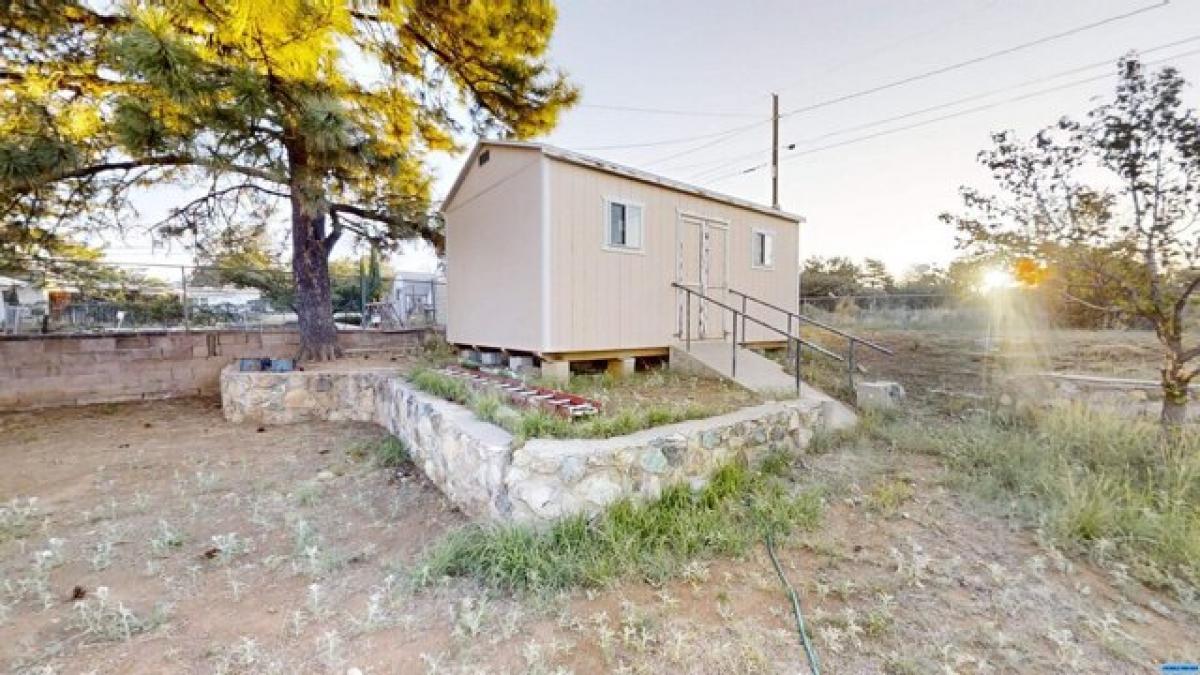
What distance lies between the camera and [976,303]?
12.4 m

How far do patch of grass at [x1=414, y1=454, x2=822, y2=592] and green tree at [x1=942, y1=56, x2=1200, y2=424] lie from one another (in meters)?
3.67

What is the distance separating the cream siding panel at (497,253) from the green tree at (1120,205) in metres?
5.00

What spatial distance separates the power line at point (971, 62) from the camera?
7047mm

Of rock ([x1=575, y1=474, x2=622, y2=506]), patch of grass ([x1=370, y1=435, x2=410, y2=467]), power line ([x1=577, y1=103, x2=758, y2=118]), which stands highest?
power line ([x1=577, y1=103, x2=758, y2=118])

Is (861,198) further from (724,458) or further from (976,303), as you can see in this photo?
(724,458)

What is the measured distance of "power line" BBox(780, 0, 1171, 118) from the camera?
7.05 meters

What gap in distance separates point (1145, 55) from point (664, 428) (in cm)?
554

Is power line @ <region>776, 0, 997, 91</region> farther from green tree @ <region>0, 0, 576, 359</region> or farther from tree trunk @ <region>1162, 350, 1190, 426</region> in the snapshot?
tree trunk @ <region>1162, 350, 1190, 426</region>

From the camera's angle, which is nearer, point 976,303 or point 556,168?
point 556,168

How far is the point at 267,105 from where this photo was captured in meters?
5.08

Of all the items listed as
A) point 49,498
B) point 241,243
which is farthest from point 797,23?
point 49,498

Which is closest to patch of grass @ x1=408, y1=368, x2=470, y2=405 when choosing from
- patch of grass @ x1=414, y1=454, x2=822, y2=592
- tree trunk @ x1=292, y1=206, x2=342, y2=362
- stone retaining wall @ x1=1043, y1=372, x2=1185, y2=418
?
patch of grass @ x1=414, y1=454, x2=822, y2=592

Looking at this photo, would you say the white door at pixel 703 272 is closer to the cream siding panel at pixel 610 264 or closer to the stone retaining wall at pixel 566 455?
the cream siding panel at pixel 610 264

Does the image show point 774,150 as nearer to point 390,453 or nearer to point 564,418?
point 564,418
